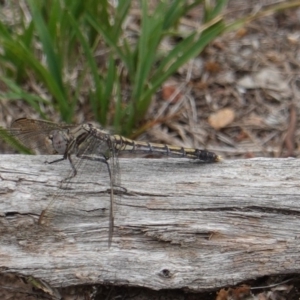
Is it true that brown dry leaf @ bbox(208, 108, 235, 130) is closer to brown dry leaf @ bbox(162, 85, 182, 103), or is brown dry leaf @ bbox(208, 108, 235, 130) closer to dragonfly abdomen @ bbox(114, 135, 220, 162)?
brown dry leaf @ bbox(162, 85, 182, 103)

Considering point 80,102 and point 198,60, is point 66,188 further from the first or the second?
point 198,60

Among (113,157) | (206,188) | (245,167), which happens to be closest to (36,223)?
(113,157)

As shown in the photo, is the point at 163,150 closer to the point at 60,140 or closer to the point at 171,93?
the point at 60,140

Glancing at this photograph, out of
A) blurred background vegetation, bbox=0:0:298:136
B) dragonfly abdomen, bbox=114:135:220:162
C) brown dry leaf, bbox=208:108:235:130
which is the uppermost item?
blurred background vegetation, bbox=0:0:298:136

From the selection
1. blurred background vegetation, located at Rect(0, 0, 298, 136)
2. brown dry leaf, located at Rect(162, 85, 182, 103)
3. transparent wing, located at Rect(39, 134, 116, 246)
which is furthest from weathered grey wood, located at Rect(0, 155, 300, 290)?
brown dry leaf, located at Rect(162, 85, 182, 103)

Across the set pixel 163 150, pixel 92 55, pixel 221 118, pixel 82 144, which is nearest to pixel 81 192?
pixel 82 144

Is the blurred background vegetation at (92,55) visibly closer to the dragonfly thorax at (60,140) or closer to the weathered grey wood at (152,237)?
the dragonfly thorax at (60,140)
